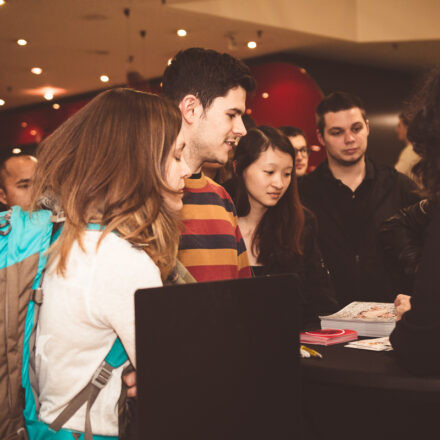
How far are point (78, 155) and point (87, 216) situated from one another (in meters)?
0.16

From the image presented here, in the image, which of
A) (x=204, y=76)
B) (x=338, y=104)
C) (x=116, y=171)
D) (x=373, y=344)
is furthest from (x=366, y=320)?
(x=338, y=104)

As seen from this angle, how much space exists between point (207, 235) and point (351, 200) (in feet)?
4.98

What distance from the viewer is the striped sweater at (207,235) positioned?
76.1 inches

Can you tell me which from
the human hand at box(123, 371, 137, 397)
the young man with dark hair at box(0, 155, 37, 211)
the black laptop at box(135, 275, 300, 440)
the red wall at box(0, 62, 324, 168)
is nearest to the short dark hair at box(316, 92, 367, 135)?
the young man with dark hair at box(0, 155, 37, 211)

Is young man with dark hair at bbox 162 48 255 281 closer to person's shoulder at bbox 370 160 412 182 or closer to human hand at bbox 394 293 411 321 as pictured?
human hand at bbox 394 293 411 321

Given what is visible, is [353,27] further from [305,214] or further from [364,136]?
[305,214]

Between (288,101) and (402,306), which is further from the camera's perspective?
(288,101)

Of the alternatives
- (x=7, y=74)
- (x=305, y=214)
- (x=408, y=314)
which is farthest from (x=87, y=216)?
(x=7, y=74)

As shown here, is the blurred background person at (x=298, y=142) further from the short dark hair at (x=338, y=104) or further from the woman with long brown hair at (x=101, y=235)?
the woman with long brown hair at (x=101, y=235)

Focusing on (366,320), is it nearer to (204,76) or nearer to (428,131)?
(428,131)

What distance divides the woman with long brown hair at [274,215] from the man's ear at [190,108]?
664 millimetres

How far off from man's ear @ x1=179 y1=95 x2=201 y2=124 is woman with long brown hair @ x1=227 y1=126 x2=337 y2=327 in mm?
664

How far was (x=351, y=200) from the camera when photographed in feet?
10.7

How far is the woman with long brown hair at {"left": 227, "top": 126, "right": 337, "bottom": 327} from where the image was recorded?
2625 mm
